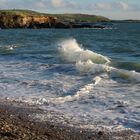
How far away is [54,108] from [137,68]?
11.9 meters

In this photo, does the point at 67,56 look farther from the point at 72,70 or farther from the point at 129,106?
the point at 129,106

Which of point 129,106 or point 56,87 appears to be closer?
point 129,106

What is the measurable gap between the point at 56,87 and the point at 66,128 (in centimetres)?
694

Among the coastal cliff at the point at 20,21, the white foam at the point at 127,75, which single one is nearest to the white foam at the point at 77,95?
the white foam at the point at 127,75

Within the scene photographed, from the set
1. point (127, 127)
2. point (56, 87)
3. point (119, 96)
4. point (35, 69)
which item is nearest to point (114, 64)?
point (35, 69)

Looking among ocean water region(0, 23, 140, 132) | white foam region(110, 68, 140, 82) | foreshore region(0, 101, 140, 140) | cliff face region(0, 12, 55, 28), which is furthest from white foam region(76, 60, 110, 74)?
cliff face region(0, 12, 55, 28)

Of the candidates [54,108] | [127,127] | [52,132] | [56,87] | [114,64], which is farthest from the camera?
[114,64]

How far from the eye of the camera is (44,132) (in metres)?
11.4

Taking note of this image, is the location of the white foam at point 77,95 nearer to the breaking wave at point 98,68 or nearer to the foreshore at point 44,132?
the breaking wave at point 98,68

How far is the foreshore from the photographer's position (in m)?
10.8

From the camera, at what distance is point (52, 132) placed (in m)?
11.5

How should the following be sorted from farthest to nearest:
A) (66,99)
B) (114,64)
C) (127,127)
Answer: (114,64) < (66,99) < (127,127)

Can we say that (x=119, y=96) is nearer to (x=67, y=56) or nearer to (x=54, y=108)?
(x=54, y=108)

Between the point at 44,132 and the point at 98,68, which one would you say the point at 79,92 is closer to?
the point at 44,132
